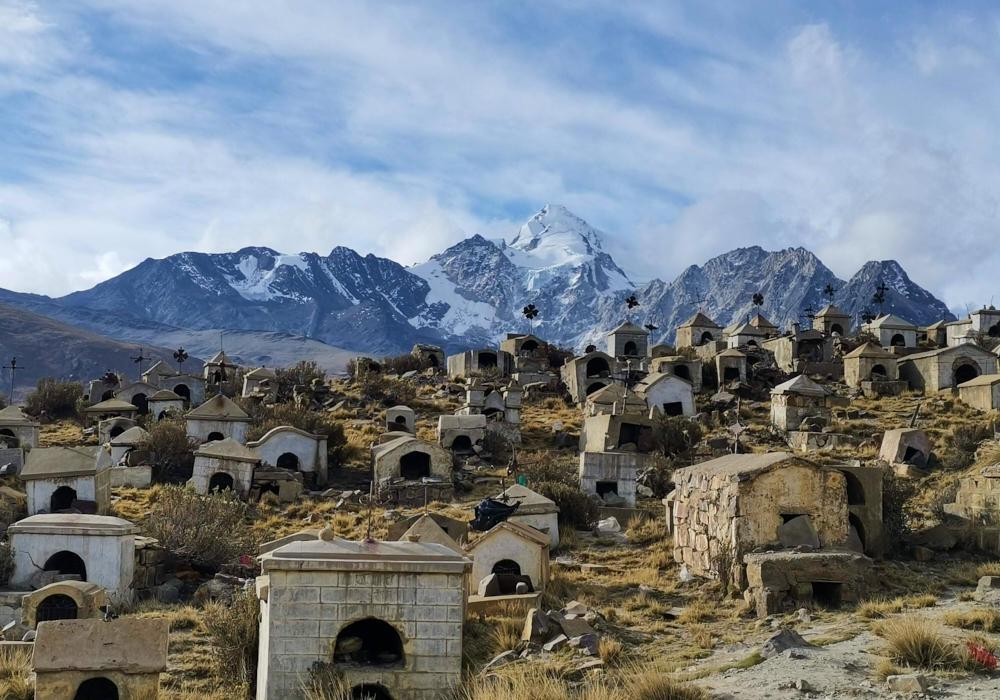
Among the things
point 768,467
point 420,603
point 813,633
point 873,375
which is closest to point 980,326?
point 873,375

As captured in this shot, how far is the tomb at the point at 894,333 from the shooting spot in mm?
60100

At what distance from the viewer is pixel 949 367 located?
45.9 m

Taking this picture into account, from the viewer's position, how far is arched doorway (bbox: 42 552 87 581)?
21.7 m

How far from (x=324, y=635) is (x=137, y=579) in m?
10.6

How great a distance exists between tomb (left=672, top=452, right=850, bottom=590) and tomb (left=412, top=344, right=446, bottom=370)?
40982 millimetres

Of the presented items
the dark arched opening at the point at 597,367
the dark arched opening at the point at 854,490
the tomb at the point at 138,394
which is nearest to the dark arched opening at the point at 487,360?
the dark arched opening at the point at 597,367

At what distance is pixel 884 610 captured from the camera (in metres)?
16.2

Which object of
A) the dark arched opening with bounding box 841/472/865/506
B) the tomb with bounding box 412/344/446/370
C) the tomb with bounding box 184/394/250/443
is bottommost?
the dark arched opening with bounding box 841/472/865/506

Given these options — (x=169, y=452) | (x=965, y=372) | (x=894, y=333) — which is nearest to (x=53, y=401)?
(x=169, y=452)

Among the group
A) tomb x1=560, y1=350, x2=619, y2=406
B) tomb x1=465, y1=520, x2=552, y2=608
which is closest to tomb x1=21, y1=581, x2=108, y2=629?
tomb x1=465, y1=520, x2=552, y2=608

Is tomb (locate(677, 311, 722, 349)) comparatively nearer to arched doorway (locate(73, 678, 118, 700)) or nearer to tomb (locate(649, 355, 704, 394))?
tomb (locate(649, 355, 704, 394))

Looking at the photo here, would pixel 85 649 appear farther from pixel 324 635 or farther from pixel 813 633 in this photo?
pixel 813 633

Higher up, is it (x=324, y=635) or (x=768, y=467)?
(x=768, y=467)

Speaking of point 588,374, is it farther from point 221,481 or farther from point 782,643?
point 782,643
